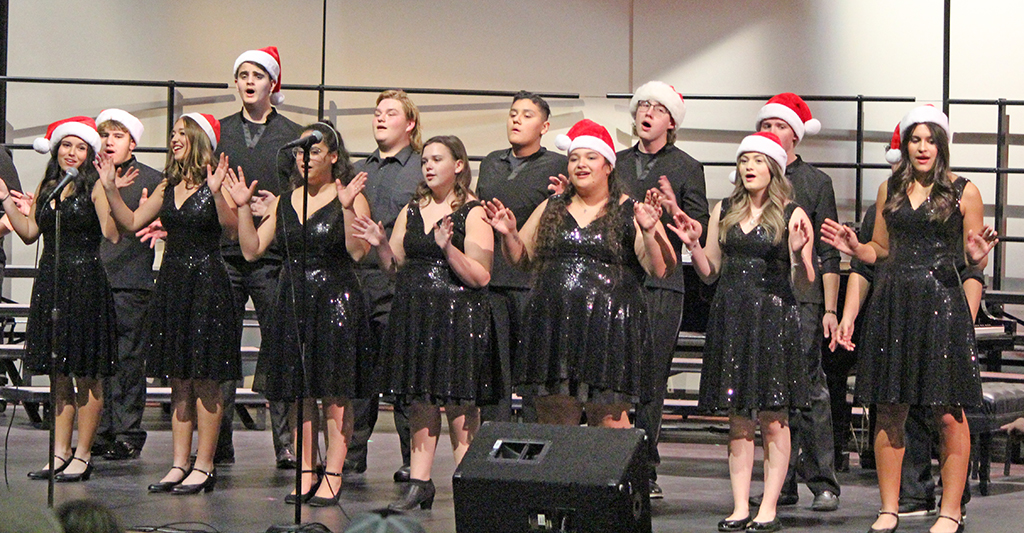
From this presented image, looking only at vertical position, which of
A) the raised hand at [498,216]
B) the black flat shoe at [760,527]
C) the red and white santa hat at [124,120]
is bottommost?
the black flat shoe at [760,527]

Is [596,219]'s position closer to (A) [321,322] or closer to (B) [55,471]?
(A) [321,322]

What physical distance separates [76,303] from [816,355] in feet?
9.89

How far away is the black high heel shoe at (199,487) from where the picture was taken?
15.8 feet

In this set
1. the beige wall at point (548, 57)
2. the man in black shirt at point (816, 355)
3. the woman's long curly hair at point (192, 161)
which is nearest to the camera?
the man in black shirt at point (816, 355)

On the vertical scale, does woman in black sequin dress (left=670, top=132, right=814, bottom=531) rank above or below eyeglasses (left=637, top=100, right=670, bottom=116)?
below

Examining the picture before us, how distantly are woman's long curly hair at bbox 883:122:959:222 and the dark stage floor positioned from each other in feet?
3.82

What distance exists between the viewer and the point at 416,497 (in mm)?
4508

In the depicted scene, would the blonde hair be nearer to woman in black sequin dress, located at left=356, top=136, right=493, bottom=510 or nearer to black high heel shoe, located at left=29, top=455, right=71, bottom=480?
woman in black sequin dress, located at left=356, top=136, right=493, bottom=510

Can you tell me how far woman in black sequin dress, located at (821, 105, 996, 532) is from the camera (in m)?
4.18

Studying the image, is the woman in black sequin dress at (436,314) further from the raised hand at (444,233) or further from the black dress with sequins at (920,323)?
the black dress with sequins at (920,323)

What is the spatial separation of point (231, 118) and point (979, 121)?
16.8 ft

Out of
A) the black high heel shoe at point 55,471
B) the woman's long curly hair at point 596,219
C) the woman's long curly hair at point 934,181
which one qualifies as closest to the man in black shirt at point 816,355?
the woman's long curly hair at point 934,181

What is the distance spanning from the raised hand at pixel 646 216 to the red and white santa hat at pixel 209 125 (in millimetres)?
1938

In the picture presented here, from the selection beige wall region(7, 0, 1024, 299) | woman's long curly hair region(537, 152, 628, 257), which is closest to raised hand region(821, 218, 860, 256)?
woman's long curly hair region(537, 152, 628, 257)
